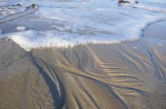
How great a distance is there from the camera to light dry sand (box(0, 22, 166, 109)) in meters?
2.91

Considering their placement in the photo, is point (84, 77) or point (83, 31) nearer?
point (84, 77)

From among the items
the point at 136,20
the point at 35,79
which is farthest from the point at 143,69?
the point at 136,20

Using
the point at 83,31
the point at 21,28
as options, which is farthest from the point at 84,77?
the point at 21,28

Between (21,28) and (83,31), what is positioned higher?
(21,28)

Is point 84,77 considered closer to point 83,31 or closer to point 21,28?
point 83,31

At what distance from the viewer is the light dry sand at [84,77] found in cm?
291

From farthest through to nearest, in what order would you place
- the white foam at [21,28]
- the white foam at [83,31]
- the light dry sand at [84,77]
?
the white foam at [21,28] < the white foam at [83,31] < the light dry sand at [84,77]

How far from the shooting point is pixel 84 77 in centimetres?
351

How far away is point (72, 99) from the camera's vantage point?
9.73ft

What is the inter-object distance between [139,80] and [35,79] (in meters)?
1.73

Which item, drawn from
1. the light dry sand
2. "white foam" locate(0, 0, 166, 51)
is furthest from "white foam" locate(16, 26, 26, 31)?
the light dry sand

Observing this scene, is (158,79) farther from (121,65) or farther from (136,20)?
(136,20)

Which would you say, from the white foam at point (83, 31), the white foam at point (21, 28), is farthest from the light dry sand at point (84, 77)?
the white foam at point (21, 28)

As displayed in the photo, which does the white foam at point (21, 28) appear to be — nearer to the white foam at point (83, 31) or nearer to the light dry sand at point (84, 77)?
the white foam at point (83, 31)
